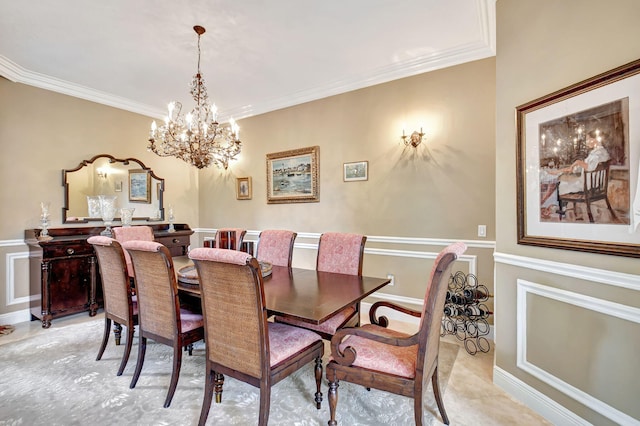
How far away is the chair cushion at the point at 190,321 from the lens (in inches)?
78.7

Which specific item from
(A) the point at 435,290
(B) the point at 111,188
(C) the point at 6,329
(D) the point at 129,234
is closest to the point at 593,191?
(A) the point at 435,290

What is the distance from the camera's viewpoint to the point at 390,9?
2.33 metres

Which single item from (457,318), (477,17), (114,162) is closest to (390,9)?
(477,17)

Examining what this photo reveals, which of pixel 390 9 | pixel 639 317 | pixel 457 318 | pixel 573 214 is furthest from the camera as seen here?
pixel 457 318

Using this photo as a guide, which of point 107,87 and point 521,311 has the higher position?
point 107,87

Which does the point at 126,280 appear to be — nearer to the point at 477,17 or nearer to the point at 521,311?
the point at 521,311

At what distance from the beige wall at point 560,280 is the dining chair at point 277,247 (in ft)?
5.77

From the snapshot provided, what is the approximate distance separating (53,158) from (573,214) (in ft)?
16.7

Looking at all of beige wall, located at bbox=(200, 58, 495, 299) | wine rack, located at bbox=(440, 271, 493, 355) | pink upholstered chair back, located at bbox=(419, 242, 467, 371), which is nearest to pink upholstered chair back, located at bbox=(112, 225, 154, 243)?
beige wall, located at bbox=(200, 58, 495, 299)

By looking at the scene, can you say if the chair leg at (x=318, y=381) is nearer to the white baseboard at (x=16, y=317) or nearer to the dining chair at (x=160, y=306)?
the dining chair at (x=160, y=306)

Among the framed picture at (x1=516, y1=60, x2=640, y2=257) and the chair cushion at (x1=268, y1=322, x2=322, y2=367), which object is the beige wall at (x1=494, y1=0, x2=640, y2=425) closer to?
the framed picture at (x1=516, y1=60, x2=640, y2=257)

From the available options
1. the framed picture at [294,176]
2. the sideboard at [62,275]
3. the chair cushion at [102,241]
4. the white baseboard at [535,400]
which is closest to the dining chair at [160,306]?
the chair cushion at [102,241]

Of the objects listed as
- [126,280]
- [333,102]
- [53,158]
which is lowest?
[126,280]

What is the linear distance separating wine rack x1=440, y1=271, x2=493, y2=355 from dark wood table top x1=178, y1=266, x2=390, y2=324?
95 centimetres
